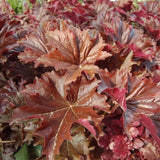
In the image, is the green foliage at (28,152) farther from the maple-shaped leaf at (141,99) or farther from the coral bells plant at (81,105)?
the maple-shaped leaf at (141,99)

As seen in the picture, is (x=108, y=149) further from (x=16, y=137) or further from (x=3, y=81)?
(x=3, y=81)

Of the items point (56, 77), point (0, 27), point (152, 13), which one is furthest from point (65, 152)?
point (152, 13)

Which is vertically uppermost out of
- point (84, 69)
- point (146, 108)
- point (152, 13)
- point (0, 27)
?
point (0, 27)

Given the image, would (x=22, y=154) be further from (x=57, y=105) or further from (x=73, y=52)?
(x=73, y=52)

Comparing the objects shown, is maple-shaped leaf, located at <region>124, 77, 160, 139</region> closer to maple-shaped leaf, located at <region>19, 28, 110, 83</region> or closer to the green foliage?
maple-shaped leaf, located at <region>19, 28, 110, 83</region>

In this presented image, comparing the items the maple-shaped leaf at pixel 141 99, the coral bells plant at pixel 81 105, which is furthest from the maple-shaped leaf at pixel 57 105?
the maple-shaped leaf at pixel 141 99

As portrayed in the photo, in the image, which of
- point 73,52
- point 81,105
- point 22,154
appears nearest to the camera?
point 81,105

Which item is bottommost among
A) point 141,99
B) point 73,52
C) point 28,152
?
point 28,152

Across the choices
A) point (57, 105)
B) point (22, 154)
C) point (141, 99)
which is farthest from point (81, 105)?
point (22, 154)

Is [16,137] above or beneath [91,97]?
beneath
